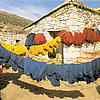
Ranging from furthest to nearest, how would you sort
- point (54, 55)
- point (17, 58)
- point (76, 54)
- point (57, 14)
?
point (54, 55), point (57, 14), point (76, 54), point (17, 58)

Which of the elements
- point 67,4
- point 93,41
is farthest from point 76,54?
point 67,4

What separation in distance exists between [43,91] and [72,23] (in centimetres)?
408

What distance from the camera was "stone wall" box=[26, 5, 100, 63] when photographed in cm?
675

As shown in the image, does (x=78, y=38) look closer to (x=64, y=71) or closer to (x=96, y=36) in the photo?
(x=96, y=36)

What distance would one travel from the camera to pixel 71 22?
6.70m

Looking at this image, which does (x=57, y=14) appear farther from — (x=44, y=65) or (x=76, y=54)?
(x=44, y=65)

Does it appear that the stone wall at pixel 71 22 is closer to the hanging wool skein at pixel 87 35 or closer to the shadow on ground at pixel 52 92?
the hanging wool skein at pixel 87 35

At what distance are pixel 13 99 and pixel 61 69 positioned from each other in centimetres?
247

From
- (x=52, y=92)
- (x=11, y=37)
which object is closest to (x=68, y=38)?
(x=52, y=92)

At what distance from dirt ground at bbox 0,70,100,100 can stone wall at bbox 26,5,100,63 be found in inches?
82.1

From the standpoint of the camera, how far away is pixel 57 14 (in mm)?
7430

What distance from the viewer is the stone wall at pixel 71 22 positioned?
6.75m

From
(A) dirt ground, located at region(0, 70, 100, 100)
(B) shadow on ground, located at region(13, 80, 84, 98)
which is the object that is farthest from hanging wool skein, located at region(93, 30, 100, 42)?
(B) shadow on ground, located at region(13, 80, 84, 98)

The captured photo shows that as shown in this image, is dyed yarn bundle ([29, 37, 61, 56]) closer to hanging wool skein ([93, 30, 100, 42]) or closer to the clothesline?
the clothesline
